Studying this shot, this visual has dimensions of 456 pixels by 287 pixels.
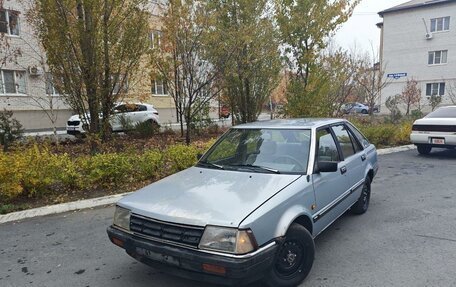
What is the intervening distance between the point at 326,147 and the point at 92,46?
6.28 metres

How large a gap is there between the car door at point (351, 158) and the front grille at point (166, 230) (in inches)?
94.0

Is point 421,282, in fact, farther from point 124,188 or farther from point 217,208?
point 124,188

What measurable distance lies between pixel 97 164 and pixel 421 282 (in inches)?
206

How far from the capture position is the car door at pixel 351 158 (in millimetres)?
4262

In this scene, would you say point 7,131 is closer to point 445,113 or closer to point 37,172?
point 37,172

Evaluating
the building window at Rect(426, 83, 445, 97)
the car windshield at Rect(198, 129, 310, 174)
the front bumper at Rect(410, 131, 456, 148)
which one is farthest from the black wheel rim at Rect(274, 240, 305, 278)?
the building window at Rect(426, 83, 445, 97)

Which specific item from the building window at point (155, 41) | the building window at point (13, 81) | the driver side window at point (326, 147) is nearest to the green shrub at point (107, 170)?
the driver side window at point (326, 147)

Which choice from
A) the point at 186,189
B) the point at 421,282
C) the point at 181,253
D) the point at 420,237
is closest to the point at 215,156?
the point at 186,189

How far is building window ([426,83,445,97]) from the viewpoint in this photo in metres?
32.4

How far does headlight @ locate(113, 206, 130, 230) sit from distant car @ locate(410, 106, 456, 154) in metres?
9.39

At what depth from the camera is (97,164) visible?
6012 mm

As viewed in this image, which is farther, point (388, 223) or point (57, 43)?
point (57, 43)

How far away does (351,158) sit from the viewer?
4.42 meters

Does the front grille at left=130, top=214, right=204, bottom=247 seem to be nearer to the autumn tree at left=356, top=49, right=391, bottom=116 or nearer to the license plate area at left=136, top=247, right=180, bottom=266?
the license plate area at left=136, top=247, right=180, bottom=266
